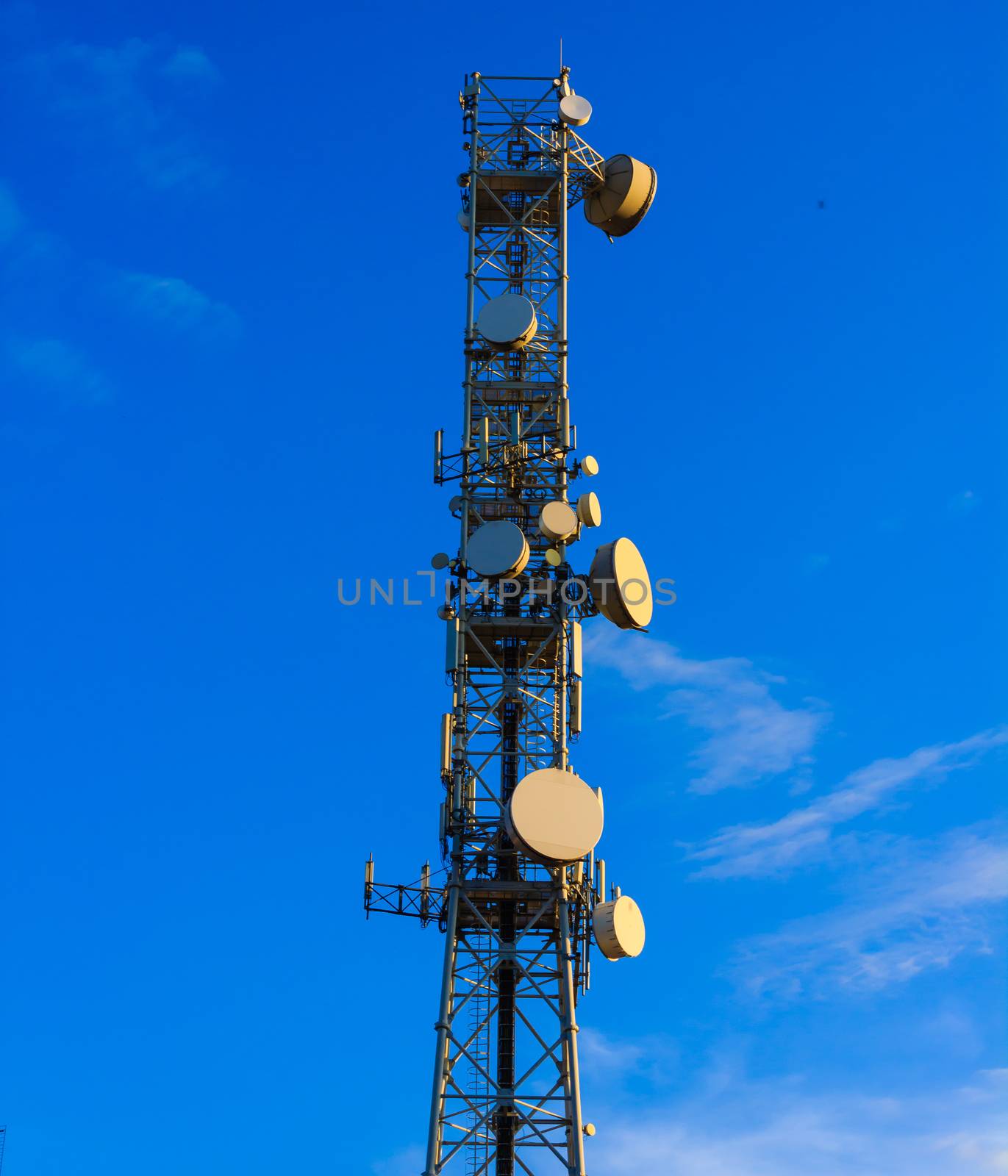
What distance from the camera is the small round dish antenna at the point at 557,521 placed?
5409 centimetres

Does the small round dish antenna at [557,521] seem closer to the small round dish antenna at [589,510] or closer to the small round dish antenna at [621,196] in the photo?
the small round dish antenna at [589,510]

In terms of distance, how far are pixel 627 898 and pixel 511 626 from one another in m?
8.82

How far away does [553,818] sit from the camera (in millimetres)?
49750

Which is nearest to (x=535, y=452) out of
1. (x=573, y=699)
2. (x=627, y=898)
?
(x=573, y=699)

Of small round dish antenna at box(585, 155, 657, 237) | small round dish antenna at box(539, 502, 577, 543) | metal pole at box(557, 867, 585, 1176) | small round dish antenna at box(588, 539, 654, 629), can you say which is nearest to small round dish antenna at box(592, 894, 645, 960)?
metal pole at box(557, 867, 585, 1176)

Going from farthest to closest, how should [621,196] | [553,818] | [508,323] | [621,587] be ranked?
1. [621,196]
2. [508,323]
3. [621,587]
4. [553,818]

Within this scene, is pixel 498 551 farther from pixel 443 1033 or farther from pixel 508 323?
pixel 443 1033

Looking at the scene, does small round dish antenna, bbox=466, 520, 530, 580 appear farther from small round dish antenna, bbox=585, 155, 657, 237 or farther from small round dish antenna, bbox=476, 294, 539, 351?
small round dish antenna, bbox=585, 155, 657, 237

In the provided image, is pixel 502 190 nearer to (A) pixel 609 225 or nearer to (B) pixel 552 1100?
(A) pixel 609 225

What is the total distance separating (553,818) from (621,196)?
74.0ft

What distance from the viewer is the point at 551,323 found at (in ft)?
193

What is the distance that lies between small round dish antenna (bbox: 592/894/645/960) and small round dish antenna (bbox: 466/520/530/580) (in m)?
10.2

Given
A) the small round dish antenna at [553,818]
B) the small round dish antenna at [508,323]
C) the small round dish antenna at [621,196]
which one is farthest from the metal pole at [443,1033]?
the small round dish antenna at [621,196]

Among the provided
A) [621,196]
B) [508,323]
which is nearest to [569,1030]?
[508,323]
